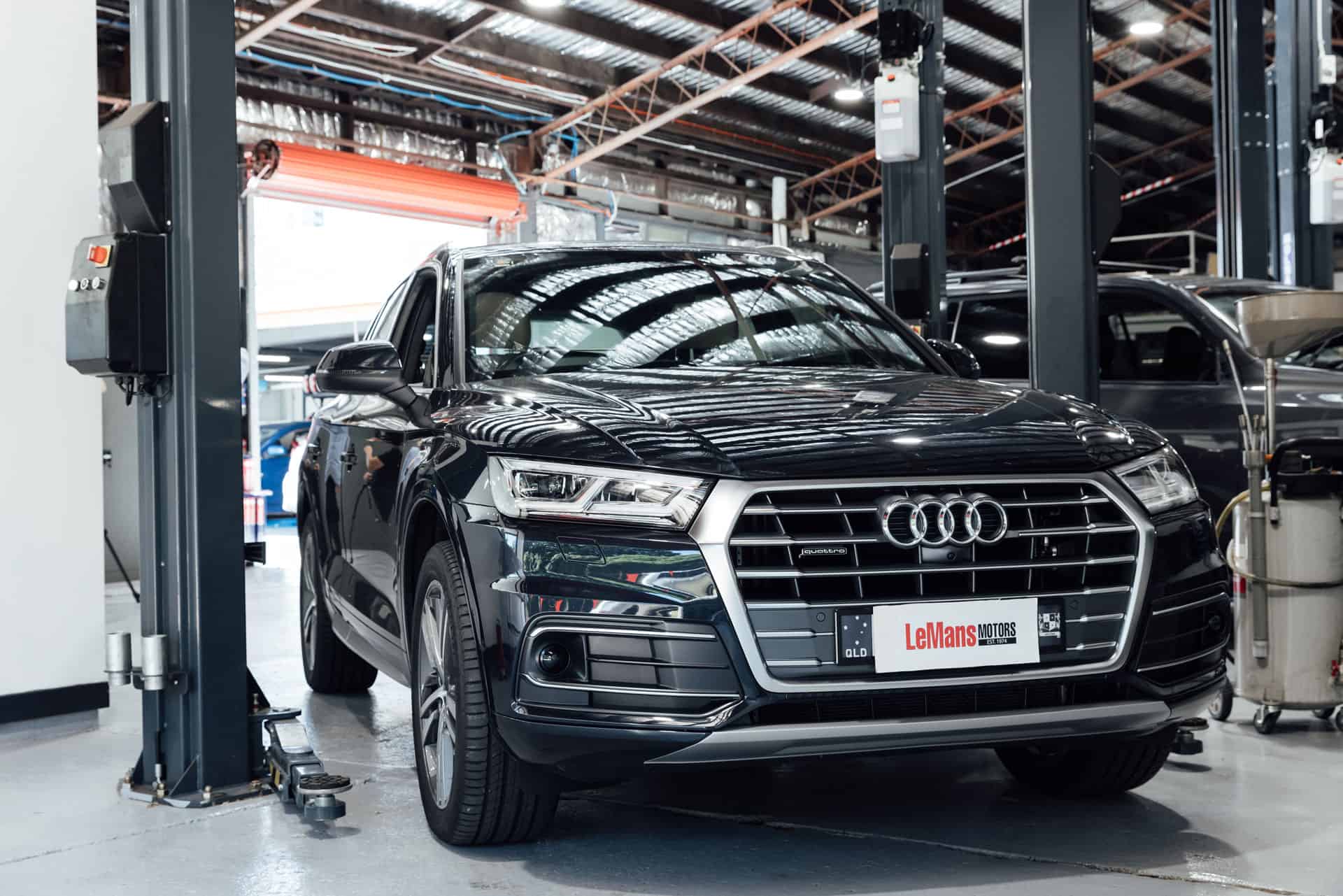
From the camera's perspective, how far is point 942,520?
291 centimetres

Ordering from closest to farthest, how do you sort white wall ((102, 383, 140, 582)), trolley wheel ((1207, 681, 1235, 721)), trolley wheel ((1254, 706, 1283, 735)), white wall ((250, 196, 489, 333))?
trolley wheel ((1254, 706, 1283, 735)) → trolley wheel ((1207, 681, 1235, 721)) → white wall ((102, 383, 140, 582)) → white wall ((250, 196, 489, 333))

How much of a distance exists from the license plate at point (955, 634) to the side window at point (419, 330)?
167 centimetres

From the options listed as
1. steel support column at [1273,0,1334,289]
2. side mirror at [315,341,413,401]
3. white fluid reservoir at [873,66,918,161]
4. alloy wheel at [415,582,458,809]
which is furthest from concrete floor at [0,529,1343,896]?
steel support column at [1273,0,1334,289]

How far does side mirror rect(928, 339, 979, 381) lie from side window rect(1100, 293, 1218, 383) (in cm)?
298

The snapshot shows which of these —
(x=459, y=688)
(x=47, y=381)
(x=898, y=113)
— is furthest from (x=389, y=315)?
(x=898, y=113)

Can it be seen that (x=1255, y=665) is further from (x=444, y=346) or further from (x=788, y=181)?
(x=788, y=181)

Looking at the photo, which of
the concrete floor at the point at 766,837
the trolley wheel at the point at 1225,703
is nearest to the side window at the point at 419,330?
the concrete floor at the point at 766,837

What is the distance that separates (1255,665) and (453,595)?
272 cm

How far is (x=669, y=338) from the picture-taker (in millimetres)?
3953

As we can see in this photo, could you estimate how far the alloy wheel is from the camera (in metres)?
3.26

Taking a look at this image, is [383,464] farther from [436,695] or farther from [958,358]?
[958,358]

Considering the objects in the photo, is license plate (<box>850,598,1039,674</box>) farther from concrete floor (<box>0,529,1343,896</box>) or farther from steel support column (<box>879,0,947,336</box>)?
steel support column (<box>879,0,947,336</box>)

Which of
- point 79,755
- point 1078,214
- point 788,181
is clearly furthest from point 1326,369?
point 788,181

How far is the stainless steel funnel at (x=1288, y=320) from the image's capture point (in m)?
4.44
